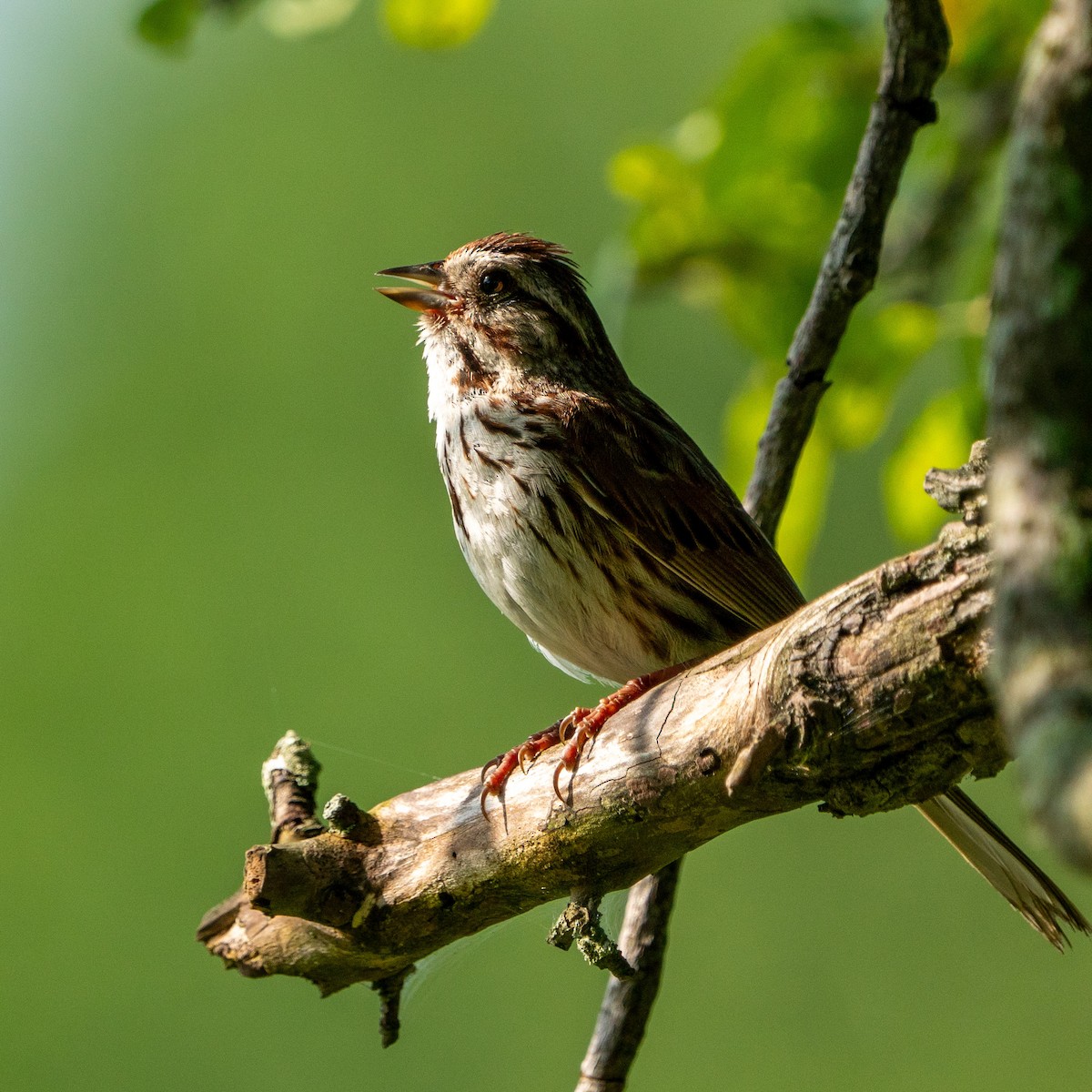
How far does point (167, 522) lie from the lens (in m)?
9.84

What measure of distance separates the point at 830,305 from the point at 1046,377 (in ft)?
8.68

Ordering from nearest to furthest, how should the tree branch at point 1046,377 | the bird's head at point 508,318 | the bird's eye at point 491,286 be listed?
the tree branch at point 1046,377 → the bird's head at point 508,318 → the bird's eye at point 491,286

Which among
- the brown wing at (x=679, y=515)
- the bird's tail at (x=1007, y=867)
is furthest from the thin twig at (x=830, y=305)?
the bird's tail at (x=1007, y=867)

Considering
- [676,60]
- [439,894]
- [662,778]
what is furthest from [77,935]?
[676,60]

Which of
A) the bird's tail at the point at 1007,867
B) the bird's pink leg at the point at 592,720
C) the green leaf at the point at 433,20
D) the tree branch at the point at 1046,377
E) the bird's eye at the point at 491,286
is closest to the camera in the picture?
the tree branch at the point at 1046,377

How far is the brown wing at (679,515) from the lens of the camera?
3.96 m

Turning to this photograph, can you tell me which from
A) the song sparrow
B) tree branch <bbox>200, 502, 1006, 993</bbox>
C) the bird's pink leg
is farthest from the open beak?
tree branch <bbox>200, 502, 1006, 993</bbox>

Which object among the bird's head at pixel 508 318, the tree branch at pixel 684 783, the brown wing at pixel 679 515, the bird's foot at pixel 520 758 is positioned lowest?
the tree branch at pixel 684 783

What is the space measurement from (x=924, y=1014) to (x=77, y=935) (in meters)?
5.54

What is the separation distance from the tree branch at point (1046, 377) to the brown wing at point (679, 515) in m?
2.89

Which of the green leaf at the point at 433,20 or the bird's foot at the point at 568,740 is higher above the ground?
the green leaf at the point at 433,20

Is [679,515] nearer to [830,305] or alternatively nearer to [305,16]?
[830,305]

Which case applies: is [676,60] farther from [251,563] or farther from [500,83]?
[251,563]

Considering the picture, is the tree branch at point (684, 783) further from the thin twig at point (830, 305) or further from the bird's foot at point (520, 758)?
the thin twig at point (830, 305)
